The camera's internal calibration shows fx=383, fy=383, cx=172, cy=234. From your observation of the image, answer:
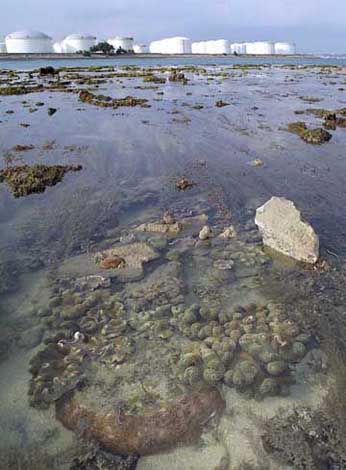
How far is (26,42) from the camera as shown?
5659 inches

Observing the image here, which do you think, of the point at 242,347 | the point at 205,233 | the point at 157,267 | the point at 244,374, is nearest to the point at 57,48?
the point at 205,233

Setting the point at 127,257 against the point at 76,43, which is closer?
the point at 127,257

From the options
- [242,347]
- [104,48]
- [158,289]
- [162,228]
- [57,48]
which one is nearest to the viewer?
[242,347]

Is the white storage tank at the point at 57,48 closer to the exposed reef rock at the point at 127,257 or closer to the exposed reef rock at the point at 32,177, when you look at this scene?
the exposed reef rock at the point at 32,177

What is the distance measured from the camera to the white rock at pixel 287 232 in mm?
7418

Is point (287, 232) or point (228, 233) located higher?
point (287, 232)

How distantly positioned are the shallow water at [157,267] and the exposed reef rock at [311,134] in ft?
1.33

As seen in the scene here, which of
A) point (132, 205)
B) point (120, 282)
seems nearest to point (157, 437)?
point (120, 282)

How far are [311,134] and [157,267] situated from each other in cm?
1250

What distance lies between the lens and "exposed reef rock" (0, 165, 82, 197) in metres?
11.4

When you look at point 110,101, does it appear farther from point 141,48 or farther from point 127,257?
point 141,48

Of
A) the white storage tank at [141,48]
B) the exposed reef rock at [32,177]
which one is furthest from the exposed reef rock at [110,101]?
the white storage tank at [141,48]

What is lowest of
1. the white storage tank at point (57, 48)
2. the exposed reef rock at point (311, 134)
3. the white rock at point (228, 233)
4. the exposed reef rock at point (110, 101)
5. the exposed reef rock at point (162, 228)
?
the exposed reef rock at point (311, 134)

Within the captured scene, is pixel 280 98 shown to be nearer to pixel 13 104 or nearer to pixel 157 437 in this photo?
pixel 13 104
